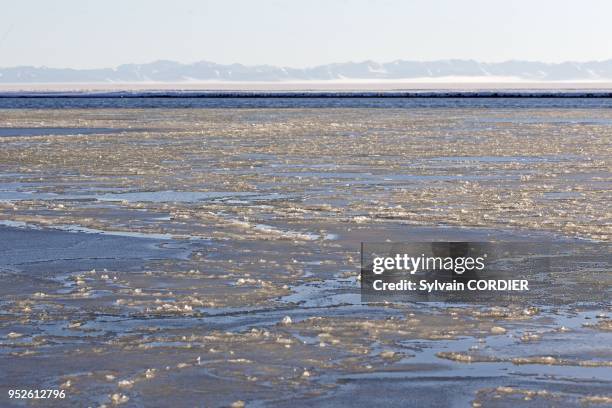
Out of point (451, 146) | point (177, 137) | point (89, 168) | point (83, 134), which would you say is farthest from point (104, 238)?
point (83, 134)

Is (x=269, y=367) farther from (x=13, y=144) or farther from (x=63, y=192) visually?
(x=13, y=144)

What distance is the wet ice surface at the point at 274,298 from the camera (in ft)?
24.7

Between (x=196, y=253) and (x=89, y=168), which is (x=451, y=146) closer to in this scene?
(x=89, y=168)

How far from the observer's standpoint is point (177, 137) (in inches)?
1710

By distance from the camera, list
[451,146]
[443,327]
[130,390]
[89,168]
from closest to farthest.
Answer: [130,390]
[443,327]
[89,168]
[451,146]

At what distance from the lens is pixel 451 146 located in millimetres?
35531

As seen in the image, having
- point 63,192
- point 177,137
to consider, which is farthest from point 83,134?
point 63,192

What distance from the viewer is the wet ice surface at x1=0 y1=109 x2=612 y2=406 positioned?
7.54m

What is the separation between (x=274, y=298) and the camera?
10.4 meters

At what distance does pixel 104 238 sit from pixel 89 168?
1270 centimetres

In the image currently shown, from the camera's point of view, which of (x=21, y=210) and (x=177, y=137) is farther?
(x=177, y=137)

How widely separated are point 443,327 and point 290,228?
20.0 feet

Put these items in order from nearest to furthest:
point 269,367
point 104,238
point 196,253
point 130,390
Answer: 1. point 130,390
2. point 269,367
3. point 196,253
4. point 104,238

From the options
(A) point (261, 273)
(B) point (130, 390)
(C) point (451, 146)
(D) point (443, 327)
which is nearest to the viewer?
(B) point (130, 390)
